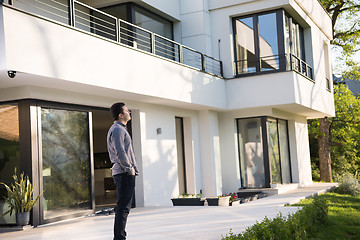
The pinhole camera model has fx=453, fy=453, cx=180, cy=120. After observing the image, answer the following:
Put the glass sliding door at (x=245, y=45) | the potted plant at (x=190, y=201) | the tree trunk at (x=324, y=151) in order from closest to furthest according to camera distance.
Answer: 1. the potted plant at (x=190, y=201)
2. the glass sliding door at (x=245, y=45)
3. the tree trunk at (x=324, y=151)

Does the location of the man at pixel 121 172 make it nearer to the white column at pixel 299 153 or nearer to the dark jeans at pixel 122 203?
the dark jeans at pixel 122 203

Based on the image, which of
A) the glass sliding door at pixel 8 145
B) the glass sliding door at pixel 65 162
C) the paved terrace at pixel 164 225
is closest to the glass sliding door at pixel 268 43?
the paved terrace at pixel 164 225

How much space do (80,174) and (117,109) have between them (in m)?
4.58

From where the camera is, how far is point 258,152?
15539 mm

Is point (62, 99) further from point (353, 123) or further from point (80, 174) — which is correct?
point (353, 123)

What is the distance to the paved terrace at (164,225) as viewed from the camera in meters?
Result: 6.82

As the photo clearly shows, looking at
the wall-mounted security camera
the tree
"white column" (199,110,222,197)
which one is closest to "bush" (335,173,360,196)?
"white column" (199,110,222,197)

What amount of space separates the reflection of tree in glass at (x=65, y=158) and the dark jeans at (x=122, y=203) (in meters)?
4.00

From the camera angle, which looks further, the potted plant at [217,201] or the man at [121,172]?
the potted plant at [217,201]

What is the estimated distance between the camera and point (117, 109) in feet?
19.0

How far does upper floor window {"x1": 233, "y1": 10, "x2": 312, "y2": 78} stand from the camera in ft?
47.4

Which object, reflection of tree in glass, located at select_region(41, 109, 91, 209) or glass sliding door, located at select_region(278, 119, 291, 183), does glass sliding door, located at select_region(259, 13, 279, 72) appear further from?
reflection of tree in glass, located at select_region(41, 109, 91, 209)

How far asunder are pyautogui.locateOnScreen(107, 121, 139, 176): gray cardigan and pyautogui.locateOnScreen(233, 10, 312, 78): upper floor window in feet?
31.7

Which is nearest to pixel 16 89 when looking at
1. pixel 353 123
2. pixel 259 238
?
pixel 259 238
